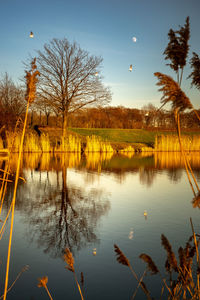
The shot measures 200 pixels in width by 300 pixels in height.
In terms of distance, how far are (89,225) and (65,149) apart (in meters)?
17.0

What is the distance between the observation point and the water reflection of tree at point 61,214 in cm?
407

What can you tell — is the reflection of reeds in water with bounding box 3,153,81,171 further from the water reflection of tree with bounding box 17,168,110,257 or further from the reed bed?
the reed bed

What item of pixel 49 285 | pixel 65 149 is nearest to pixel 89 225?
pixel 49 285

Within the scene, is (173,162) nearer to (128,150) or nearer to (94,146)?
(94,146)

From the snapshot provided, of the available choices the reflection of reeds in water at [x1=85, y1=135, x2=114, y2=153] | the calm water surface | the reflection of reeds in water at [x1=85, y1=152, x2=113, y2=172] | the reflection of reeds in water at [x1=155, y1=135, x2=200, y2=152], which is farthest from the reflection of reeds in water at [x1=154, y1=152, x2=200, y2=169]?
the reflection of reeds in water at [x1=85, y1=135, x2=114, y2=153]

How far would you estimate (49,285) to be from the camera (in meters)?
2.87

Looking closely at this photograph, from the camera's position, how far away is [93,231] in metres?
4.52

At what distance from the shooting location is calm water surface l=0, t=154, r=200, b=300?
9.59ft

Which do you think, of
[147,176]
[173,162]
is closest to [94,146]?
A: [173,162]

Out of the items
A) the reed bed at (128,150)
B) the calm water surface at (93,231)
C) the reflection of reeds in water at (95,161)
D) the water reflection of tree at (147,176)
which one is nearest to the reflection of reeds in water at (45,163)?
the reflection of reeds in water at (95,161)

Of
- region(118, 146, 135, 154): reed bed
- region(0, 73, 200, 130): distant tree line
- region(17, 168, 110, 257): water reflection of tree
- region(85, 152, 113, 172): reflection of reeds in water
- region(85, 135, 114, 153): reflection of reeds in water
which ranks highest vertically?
region(0, 73, 200, 130): distant tree line

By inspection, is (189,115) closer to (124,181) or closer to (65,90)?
(124,181)

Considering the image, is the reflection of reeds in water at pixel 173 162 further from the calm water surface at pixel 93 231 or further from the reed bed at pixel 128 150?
the reed bed at pixel 128 150

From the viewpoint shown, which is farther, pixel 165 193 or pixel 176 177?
pixel 176 177
